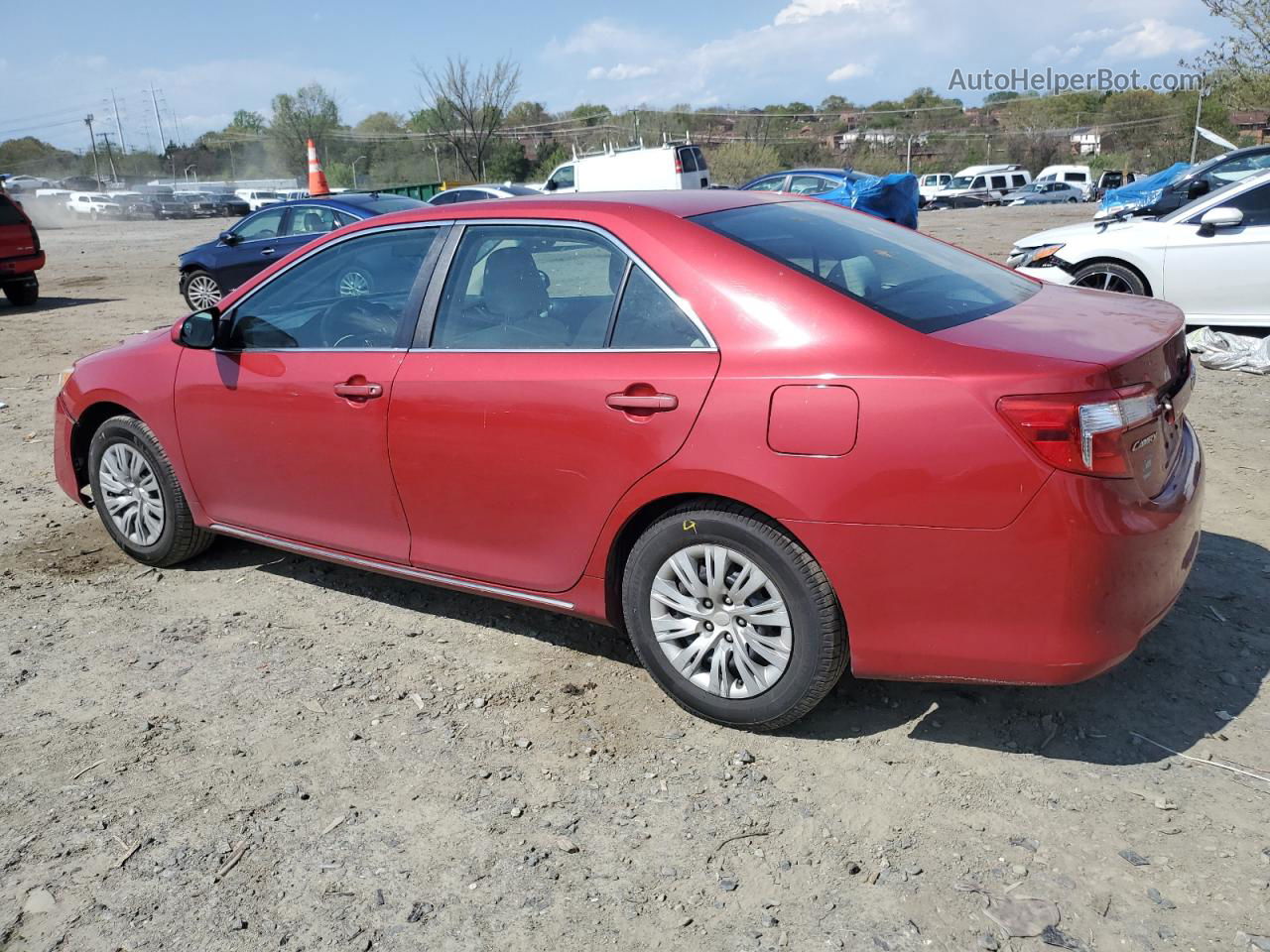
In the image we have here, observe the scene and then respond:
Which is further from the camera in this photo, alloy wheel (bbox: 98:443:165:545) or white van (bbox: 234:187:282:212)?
white van (bbox: 234:187:282:212)

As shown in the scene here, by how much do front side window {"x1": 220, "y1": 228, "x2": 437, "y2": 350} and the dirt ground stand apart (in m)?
1.18

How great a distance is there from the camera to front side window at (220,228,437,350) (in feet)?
13.2

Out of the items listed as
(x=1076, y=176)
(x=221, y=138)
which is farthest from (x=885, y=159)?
(x=221, y=138)

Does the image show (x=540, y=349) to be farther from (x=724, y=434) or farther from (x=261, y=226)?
(x=261, y=226)

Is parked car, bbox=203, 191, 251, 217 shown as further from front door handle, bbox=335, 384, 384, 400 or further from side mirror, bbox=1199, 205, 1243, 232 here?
front door handle, bbox=335, 384, 384, 400

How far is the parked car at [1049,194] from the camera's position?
134 ft

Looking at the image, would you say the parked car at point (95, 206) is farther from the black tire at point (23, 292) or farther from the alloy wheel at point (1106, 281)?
the alloy wheel at point (1106, 281)

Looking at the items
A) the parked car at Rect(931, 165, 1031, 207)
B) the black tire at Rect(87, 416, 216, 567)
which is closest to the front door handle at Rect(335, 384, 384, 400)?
the black tire at Rect(87, 416, 216, 567)

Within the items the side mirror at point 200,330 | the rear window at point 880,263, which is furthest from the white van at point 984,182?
the side mirror at point 200,330

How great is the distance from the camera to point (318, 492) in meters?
4.18

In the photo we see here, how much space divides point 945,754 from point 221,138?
10970 cm

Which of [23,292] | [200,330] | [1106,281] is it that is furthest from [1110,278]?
[23,292]

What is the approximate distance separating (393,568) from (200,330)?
1.35 meters

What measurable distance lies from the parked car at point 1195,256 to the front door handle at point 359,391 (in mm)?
6006
